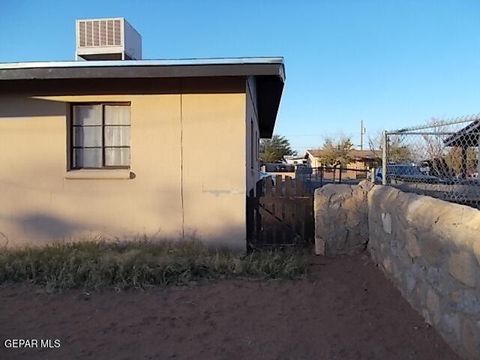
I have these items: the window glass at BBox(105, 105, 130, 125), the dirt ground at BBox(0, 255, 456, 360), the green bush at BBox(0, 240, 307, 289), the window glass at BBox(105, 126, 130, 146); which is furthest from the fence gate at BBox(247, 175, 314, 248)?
the window glass at BBox(105, 105, 130, 125)

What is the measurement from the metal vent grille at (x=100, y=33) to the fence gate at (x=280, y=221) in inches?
162

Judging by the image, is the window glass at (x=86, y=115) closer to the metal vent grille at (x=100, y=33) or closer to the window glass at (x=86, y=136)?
the window glass at (x=86, y=136)

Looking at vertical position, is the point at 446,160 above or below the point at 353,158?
below

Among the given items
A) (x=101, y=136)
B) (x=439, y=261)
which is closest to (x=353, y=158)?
(x=101, y=136)

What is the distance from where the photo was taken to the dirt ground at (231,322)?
3845 mm

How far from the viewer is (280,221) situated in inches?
301

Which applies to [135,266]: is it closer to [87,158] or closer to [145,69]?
[87,158]

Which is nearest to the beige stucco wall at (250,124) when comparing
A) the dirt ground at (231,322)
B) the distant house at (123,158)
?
the distant house at (123,158)

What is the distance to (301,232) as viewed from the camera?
25.2 ft

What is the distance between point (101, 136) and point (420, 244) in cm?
538

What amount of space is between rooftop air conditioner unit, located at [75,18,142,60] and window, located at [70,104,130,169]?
1637 mm

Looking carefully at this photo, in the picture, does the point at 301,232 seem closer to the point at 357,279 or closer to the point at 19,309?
the point at 357,279

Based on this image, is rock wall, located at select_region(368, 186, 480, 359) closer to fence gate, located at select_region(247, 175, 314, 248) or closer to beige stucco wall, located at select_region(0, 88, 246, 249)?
fence gate, located at select_region(247, 175, 314, 248)

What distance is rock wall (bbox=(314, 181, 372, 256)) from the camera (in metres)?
7.10
